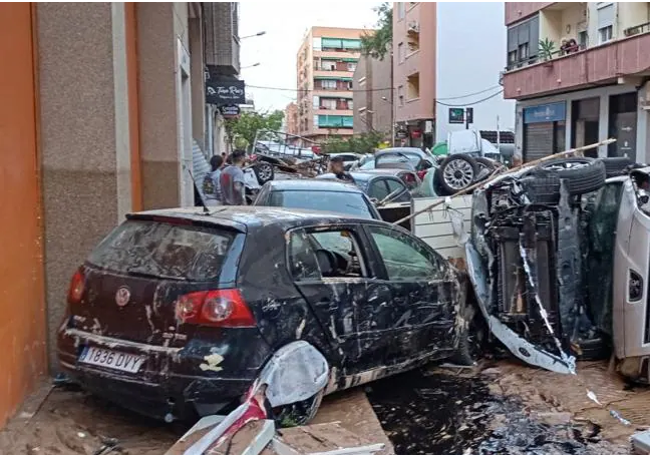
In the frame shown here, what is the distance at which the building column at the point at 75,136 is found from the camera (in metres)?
5.95

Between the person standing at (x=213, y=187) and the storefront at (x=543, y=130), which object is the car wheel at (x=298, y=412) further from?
the storefront at (x=543, y=130)

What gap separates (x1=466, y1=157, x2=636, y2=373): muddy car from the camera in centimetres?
644

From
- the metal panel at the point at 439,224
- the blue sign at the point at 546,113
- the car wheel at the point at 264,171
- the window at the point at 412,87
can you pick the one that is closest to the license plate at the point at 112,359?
the metal panel at the point at 439,224

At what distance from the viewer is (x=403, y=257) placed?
609 centimetres

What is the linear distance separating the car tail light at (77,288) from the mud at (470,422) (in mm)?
2394

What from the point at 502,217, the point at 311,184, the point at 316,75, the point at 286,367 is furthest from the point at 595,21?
the point at 316,75

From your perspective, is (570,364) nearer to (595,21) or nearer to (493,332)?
(493,332)

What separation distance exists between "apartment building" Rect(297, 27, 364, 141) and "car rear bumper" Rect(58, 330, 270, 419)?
110 m

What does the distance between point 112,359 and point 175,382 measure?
0.53 metres

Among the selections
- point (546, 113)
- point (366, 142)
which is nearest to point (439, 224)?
point (546, 113)

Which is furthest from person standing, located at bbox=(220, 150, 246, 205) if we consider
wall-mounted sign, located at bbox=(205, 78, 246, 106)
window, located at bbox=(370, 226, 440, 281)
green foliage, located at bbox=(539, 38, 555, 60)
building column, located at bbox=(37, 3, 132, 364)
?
green foliage, located at bbox=(539, 38, 555, 60)

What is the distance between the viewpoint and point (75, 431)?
4.84 metres

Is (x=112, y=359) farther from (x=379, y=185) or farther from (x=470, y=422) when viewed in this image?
(x=379, y=185)

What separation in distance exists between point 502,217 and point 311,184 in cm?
375
